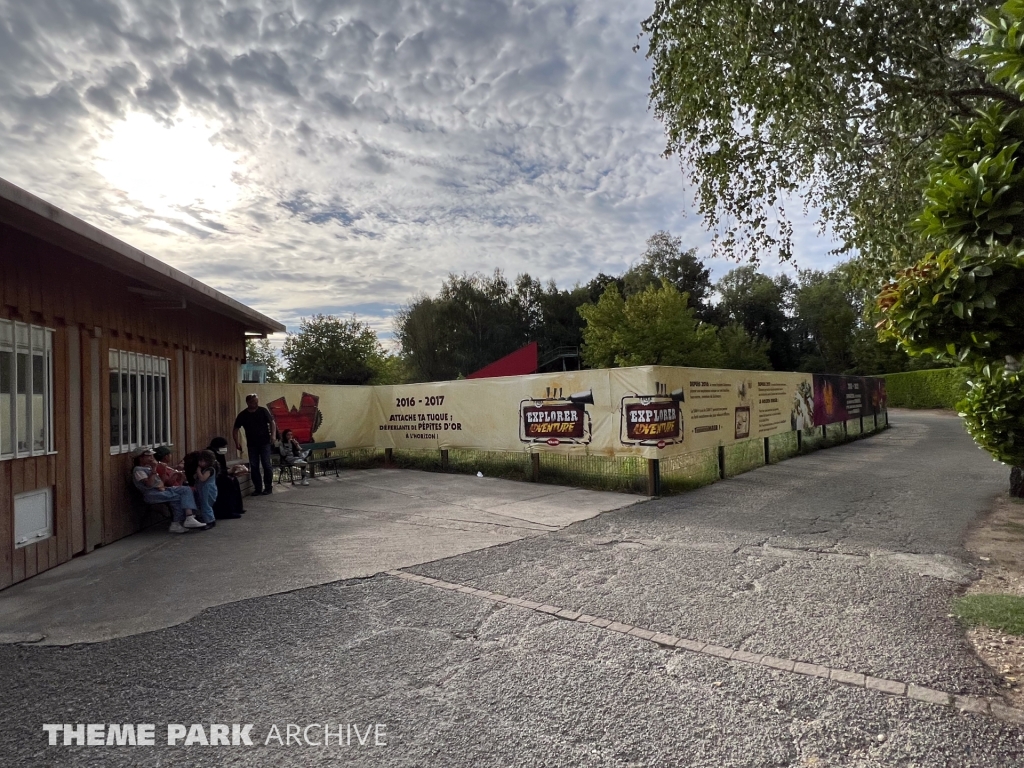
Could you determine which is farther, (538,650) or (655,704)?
(538,650)

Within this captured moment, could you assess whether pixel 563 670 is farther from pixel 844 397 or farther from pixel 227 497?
pixel 844 397

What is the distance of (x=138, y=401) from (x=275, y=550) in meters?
3.07

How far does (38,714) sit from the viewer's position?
10.5 ft

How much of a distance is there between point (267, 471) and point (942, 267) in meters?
9.82

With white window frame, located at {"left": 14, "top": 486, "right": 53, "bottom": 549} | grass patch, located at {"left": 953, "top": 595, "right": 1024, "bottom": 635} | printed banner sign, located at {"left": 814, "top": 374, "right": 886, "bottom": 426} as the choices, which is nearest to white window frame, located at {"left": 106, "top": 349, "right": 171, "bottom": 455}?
white window frame, located at {"left": 14, "top": 486, "right": 53, "bottom": 549}

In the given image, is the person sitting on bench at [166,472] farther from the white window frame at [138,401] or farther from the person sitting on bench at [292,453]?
the person sitting on bench at [292,453]

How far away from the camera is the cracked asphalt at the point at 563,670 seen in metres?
2.84

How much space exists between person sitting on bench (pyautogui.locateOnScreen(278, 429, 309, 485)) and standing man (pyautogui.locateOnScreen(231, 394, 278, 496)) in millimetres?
1039

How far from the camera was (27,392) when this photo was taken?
19.1 feet

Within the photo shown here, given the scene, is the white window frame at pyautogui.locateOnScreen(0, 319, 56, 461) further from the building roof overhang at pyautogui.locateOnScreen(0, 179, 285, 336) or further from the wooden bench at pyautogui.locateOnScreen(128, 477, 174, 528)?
the wooden bench at pyautogui.locateOnScreen(128, 477, 174, 528)

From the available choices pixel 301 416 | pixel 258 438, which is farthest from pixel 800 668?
pixel 301 416

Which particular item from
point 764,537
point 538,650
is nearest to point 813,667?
point 538,650

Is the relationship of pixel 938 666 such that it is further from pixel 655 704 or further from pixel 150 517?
pixel 150 517

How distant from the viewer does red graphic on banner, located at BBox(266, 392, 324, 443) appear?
Answer: 1308cm
